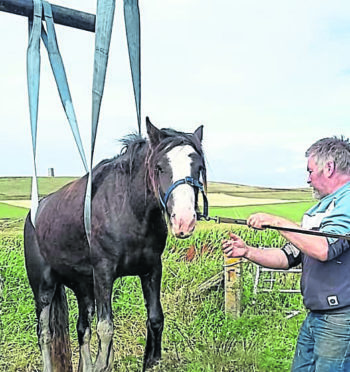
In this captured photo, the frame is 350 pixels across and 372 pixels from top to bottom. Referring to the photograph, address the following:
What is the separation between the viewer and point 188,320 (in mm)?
6586

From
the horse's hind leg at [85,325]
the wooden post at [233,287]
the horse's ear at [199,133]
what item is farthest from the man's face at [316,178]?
the wooden post at [233,287]

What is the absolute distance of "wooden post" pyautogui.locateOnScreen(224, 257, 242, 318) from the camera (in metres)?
6.89

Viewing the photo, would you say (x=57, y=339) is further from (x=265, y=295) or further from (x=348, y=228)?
(x=265, y=295)

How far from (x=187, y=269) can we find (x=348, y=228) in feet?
17.9

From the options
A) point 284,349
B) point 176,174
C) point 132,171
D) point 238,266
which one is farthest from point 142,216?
point 238,266

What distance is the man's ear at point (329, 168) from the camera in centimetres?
255

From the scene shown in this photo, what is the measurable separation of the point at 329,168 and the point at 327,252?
0.38 meters

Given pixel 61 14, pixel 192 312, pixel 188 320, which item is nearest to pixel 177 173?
pixel 61 14

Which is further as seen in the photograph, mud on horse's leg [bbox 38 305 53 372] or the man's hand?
mud on horse's leg [bbox 38 305 53 372]

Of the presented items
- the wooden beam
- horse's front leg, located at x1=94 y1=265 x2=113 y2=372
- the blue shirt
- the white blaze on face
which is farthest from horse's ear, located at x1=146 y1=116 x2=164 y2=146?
the wooden beam

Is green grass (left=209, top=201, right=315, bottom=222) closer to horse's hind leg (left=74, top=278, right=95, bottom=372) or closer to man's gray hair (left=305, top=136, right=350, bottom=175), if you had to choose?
horse's hind leg (left=74, top=278, right=95, bottom=372)

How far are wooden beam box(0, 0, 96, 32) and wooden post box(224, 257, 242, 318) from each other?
3840 millimetres

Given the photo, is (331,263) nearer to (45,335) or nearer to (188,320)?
(45,335)

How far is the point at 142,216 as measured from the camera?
3291 mm
